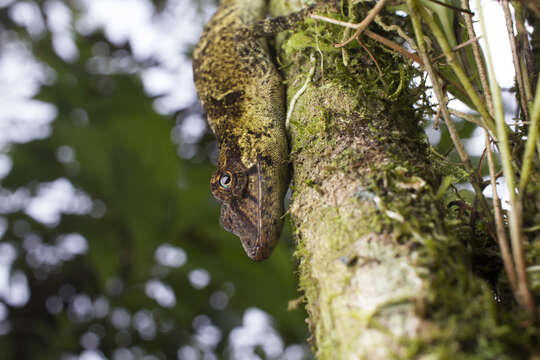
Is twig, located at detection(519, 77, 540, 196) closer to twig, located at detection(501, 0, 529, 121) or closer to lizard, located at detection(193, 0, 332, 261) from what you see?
twig, located at detection(501, 0, 529, 121)

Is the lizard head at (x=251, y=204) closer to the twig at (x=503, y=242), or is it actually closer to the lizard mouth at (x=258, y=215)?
the lizard mouth at (x=258, y=215)

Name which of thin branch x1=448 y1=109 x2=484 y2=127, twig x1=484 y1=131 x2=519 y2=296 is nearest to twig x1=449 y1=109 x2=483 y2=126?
thin branch x1=448 y1=109 x2=484 y2=127

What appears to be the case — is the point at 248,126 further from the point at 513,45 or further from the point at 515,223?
the point at 515,223

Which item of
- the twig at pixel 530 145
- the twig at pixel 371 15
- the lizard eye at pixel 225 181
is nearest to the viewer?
the twig at pixel 530 145

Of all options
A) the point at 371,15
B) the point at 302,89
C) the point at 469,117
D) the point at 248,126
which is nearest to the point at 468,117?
the point at 469,117

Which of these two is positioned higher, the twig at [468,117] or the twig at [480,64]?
the twig at [480,64]

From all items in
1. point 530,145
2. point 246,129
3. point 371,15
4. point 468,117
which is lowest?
point 530,145

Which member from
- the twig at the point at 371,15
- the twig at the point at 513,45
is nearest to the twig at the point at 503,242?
the twig at the point at 513,45

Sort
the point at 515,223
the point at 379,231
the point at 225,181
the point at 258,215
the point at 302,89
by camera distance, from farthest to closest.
Answer: the point at 225,181 < the point at 258,215 < the point at 302,89 < the point at 379,231 < the point at 515,223
